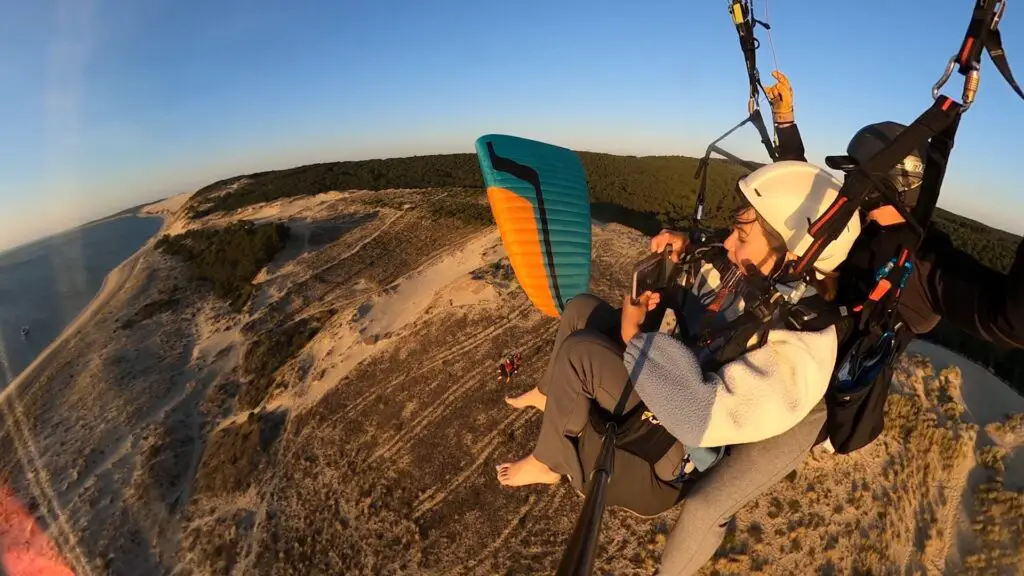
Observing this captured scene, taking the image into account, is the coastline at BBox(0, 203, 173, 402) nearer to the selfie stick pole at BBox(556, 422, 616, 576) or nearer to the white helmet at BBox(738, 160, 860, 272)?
the selfie stick pole at BBox(556, 422, 616, 576)

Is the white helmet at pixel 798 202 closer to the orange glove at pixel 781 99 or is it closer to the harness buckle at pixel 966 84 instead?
the harness buckle at pixel 966 84

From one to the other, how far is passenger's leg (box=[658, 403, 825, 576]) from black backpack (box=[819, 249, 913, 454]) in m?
0.13

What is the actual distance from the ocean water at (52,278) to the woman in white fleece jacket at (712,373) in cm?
3043

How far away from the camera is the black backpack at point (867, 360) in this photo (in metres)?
2.29

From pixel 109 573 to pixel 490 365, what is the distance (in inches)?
353

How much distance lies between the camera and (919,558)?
20.8ft

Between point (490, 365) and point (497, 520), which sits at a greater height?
point (490, 365)

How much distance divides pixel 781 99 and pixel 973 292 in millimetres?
2005

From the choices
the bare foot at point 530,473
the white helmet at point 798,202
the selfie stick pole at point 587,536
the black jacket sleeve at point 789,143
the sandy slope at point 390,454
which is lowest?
the sandy slope at point 390,454

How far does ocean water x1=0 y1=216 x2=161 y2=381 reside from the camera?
26.5 m

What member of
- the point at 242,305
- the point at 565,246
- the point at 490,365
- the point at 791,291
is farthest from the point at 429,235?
the point at 791,291

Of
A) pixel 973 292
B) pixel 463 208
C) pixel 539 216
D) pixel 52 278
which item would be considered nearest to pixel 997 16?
pixel 973 292

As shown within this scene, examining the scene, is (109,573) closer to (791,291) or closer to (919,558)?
(791,291)

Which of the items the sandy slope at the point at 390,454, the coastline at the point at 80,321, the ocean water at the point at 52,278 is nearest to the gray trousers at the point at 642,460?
the sandy slope at the point at 390,454
